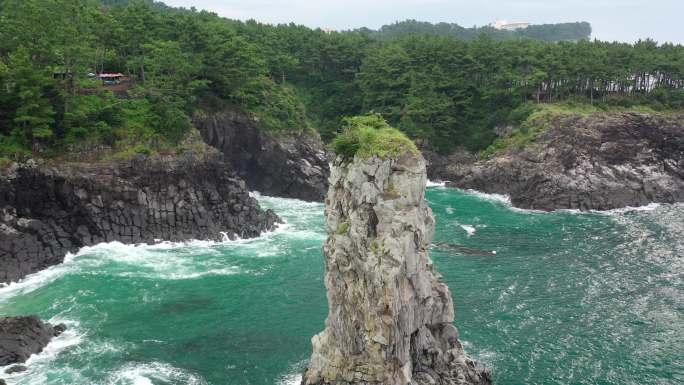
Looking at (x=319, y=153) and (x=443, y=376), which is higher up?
(x=319, y=153)

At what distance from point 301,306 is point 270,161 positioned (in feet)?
141

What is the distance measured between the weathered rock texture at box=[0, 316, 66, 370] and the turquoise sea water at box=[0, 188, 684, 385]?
3.02 ft

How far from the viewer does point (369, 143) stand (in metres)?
35.5

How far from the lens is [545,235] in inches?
2950

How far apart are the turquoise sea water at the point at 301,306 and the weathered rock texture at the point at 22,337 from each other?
36.3 inches

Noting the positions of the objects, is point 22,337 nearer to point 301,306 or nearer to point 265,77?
point 301,306

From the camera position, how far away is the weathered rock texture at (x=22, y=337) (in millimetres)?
42281

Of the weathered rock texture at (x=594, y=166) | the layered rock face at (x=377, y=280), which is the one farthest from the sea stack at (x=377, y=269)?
the weathered rock texture at (x=594, y=166)

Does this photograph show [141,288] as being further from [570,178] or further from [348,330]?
[570,178]

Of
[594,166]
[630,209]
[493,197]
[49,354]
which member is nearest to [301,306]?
[49,354]

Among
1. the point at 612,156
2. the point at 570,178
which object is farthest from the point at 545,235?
the point at 612,156

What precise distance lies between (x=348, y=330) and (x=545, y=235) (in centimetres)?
4577

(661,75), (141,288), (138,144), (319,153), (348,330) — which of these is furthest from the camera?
(661,75)

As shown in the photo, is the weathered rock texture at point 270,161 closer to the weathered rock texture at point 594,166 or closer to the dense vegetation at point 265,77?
the dense vegetation at point 265,77
